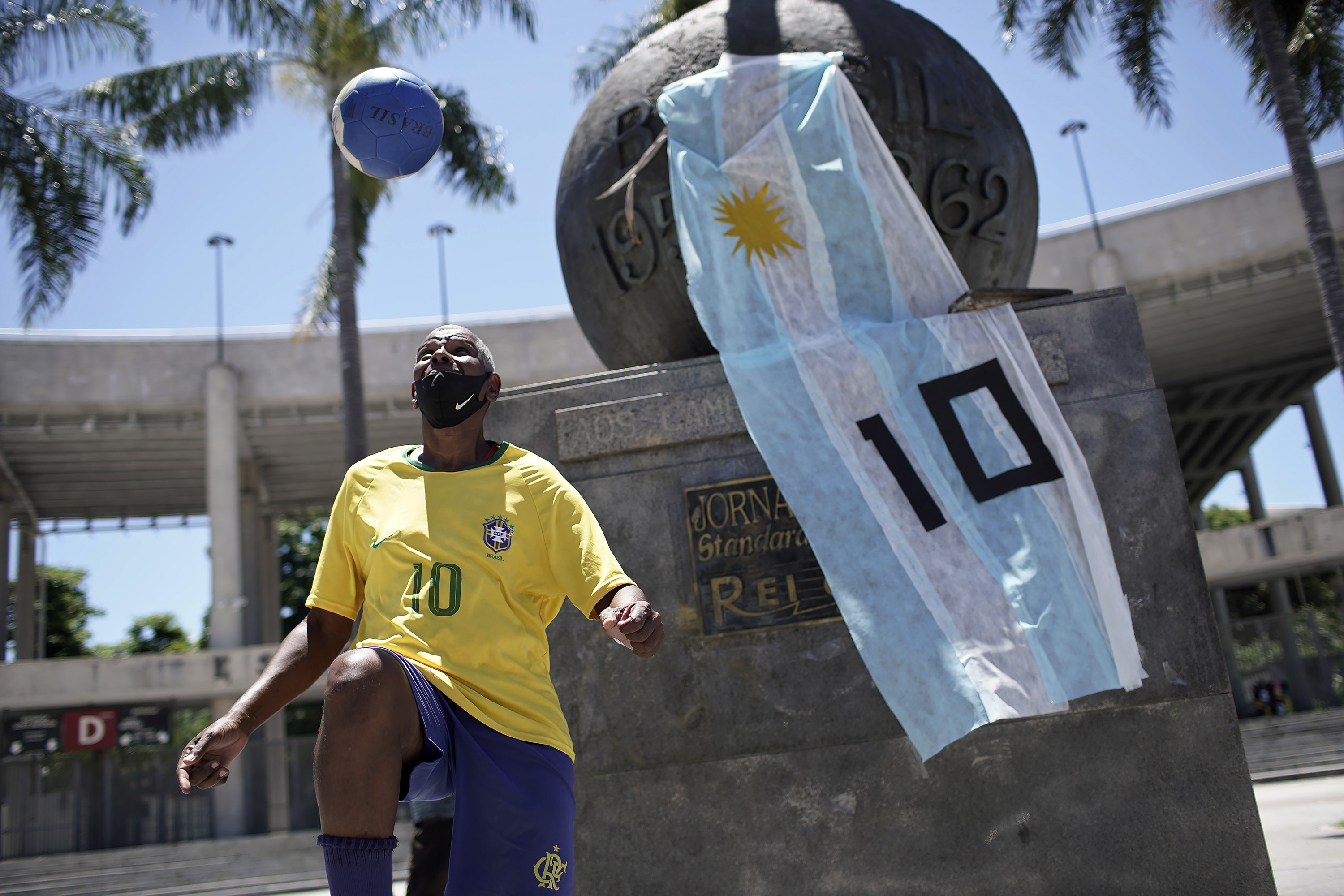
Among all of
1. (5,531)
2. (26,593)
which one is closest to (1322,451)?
(5,531)

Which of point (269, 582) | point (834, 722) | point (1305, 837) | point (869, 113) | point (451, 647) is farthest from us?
point (269, 582)

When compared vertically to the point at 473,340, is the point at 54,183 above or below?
above

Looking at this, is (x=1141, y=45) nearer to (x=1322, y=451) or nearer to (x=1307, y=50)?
(x=1307, y=50)

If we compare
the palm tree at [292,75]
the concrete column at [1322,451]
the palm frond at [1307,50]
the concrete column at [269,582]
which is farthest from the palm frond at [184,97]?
the concrete column at [1322,451]

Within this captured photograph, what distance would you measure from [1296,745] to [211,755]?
18.3m

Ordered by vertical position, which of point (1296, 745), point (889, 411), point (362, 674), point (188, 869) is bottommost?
point (1296, 745)

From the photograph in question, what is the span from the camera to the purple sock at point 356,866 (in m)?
1.78

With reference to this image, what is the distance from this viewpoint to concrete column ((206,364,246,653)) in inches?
897

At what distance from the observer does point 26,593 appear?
30.9 meters

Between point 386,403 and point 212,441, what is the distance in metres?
3.75

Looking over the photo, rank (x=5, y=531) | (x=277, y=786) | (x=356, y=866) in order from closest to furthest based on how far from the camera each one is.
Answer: (x=356, y=866)
(x=277, y=786)
(x=5, y=531)

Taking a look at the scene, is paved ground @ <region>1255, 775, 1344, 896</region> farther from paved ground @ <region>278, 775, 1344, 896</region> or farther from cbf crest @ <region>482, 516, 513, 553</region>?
cbf crest @ <region>482, 516, 513, 553</region>

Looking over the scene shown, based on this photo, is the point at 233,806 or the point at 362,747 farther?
the point at 233,806

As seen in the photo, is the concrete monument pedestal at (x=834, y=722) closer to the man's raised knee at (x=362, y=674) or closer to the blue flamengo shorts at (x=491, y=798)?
the blue flamengo shorts at (x=491, y=798)
